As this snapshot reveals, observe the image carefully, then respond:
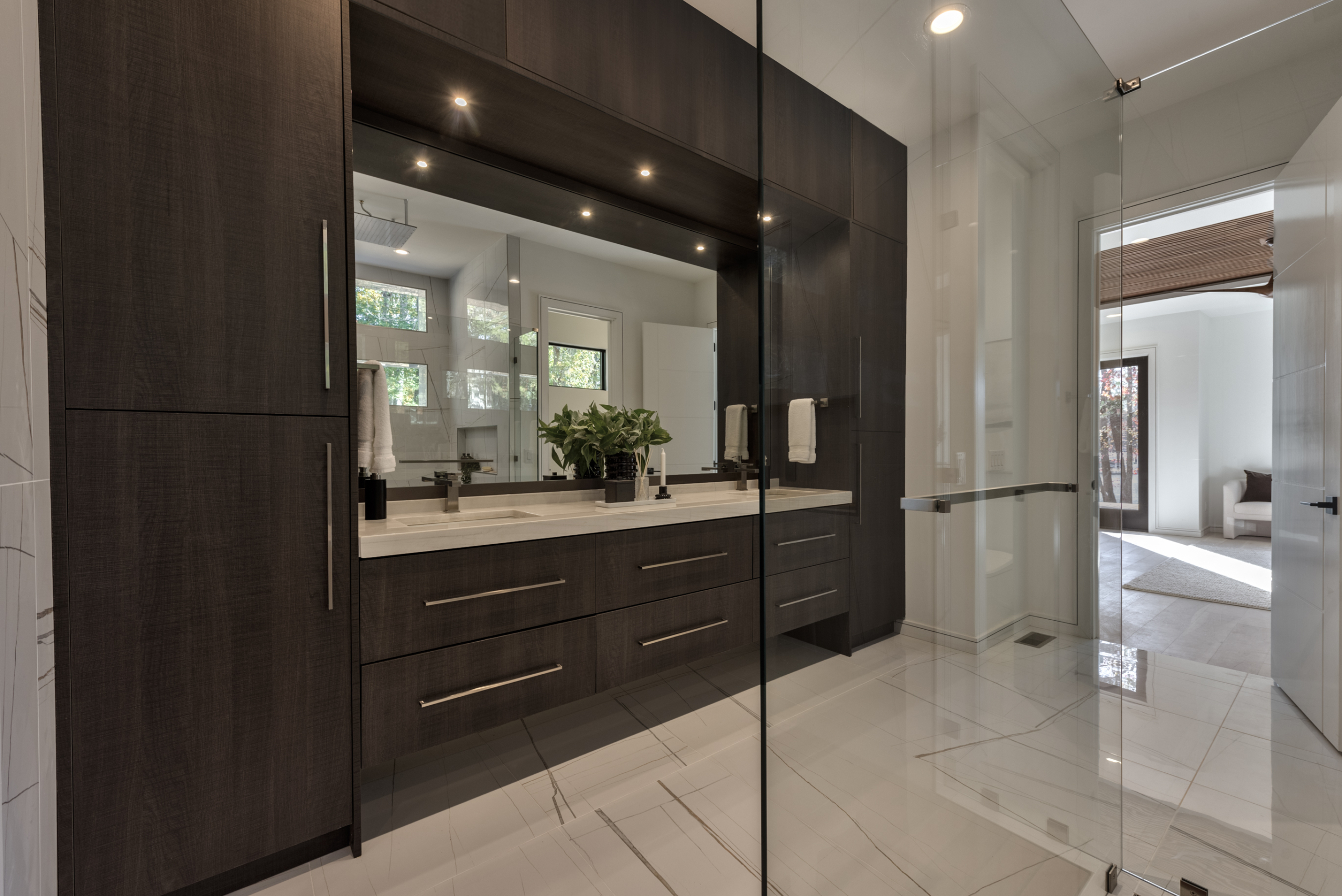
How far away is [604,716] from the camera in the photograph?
209 centimetres

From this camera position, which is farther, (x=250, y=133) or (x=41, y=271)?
(x=250, y=133)

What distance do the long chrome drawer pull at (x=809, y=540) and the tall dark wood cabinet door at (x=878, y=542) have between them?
0.10ft

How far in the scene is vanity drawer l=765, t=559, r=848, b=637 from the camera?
79 cm

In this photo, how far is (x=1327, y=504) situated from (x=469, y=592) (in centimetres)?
164

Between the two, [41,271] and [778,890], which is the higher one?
[41,271]

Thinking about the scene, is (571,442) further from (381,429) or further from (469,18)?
(469,18)

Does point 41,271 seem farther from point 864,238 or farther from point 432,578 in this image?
point 864,238

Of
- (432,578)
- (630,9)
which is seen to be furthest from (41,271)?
(630,9)

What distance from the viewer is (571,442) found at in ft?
7.54

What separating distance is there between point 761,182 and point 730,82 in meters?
1.73

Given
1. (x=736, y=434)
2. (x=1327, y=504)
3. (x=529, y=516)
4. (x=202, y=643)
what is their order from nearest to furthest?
(x=1327, y=504) < (x=202, y=643) < (x=529, y=516) < (x=736, y=434)

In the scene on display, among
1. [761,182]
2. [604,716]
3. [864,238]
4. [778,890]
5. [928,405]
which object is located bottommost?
[604,716]

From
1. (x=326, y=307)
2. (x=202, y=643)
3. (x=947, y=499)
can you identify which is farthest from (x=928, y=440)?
(x=202, y=643)

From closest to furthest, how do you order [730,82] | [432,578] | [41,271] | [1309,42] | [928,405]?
[1309,42], [928,405], [41,271], [432,578], [730,82]
